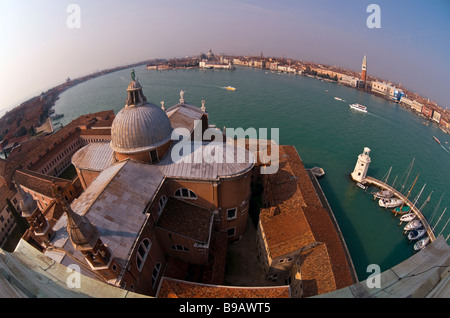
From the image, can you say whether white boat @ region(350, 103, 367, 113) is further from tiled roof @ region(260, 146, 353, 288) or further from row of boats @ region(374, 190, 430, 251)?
tiled roof @ region(260, 146, 353, 288)

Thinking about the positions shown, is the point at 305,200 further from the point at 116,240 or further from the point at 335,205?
the point at 116,240

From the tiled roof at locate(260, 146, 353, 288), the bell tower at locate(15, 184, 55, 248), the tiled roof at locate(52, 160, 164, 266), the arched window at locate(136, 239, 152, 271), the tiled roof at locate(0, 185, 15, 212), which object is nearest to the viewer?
the tiled roof at locate(52, 160, 164, 266)

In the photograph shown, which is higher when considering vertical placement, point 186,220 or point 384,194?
point 186,220

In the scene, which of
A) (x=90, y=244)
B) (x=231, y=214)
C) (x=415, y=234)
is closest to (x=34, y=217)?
(x=90, y=244)

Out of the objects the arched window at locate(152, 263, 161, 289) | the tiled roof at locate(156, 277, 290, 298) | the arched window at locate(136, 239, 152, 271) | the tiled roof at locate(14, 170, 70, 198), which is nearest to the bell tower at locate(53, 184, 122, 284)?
the arched window at locate(136, 239, 152, 271)

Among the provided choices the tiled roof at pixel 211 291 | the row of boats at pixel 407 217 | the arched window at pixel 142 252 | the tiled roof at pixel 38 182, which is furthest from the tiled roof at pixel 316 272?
the tiled roof at pixel 38 182

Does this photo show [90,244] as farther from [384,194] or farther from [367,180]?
[367,180]
